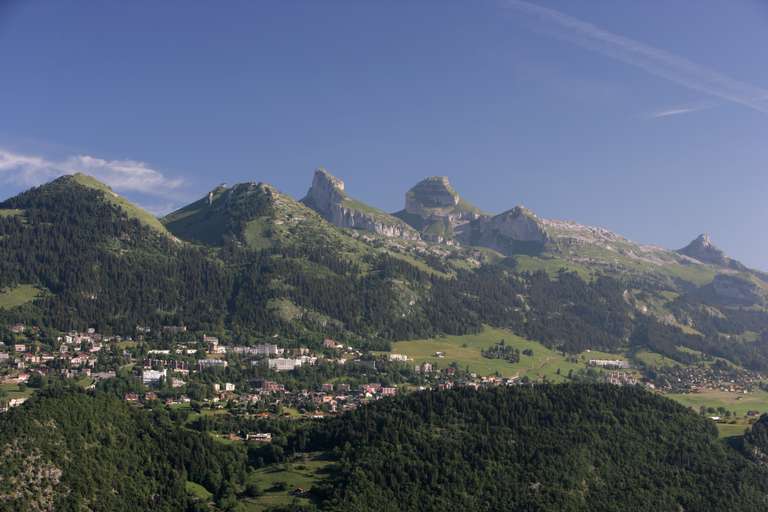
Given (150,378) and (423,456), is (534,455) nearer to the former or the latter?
(423,456)

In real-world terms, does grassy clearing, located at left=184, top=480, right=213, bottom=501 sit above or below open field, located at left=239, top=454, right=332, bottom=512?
below

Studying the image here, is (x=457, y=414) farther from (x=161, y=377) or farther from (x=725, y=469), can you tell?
(x=161, y=377)

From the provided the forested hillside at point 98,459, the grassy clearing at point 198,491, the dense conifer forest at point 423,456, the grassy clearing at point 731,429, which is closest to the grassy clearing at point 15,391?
the dense conifer forest at point 423,456

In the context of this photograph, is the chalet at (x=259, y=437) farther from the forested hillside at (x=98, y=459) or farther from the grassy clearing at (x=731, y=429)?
the grassy clearing at (x=731, y=429)

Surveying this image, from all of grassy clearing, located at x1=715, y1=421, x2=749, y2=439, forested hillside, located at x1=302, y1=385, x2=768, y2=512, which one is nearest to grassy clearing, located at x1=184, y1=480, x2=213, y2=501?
forested hillside, located at x1=302, y1=385, x2=768, y2=512

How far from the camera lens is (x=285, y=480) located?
129500 millimetres

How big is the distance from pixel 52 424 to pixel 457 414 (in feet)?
224

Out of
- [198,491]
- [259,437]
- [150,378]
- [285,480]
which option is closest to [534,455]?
[285,480]

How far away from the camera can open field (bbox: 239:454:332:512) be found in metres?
120

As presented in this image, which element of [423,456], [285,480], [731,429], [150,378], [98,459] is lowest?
[285,480]

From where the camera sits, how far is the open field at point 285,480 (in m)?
120

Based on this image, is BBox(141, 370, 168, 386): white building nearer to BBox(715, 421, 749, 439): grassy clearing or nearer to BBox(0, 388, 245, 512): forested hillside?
BBox(0, 388, 245, 512): forested hillside

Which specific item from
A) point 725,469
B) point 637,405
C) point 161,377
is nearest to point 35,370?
point 161,377

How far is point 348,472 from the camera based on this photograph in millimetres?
129000
